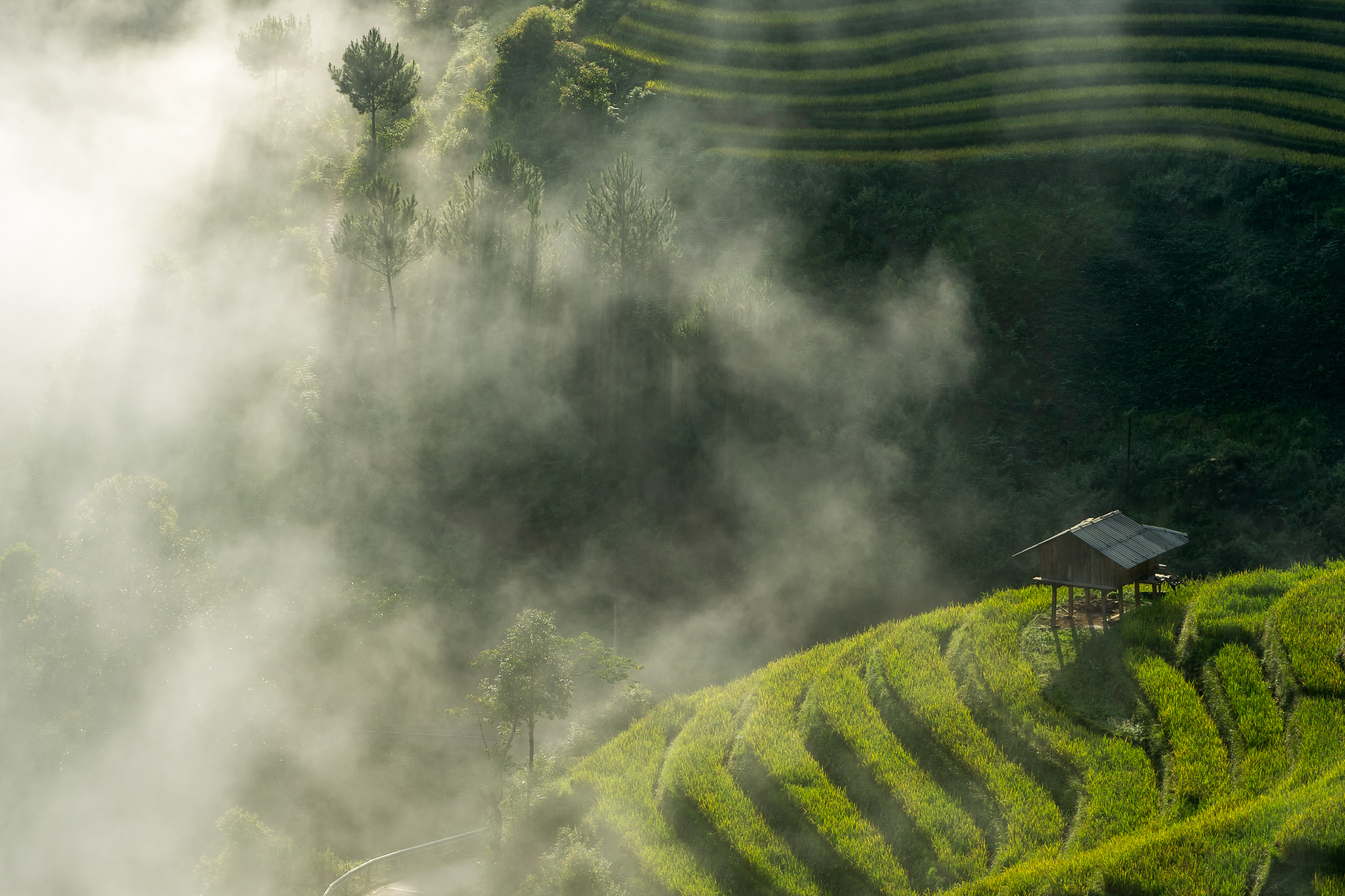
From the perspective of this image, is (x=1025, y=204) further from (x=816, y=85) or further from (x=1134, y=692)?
(x=1134, y=692)

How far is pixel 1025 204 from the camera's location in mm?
40094

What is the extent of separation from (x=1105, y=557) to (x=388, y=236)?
33.2 m

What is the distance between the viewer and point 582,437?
38.9m

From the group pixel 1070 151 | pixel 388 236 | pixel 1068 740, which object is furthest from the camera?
pixel 388 236

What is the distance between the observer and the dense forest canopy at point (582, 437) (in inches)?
1219

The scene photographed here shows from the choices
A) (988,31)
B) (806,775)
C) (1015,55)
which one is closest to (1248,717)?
(806,775)

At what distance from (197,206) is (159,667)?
109 ft

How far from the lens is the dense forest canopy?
102 feet

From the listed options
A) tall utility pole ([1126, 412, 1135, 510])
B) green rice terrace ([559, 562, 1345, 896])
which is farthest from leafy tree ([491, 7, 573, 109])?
green rice terrace ([559, 562, 1345, 896])

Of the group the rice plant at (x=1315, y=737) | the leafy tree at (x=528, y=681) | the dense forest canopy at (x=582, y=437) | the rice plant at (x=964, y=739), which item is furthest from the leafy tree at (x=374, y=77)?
the rice plant at (x=1315, y=737)

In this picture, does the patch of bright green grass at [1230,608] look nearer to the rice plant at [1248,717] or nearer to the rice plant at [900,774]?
the rice plant at [1248,717]

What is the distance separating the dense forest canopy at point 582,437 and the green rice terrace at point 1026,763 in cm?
601

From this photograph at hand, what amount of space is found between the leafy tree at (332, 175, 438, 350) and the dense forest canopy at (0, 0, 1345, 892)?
200mm

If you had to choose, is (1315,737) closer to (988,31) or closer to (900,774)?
(900,774)
